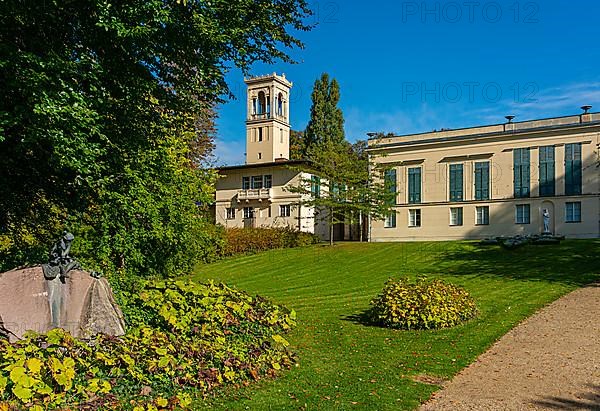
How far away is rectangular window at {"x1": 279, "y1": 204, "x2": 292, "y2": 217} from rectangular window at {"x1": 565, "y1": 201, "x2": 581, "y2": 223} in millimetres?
19668

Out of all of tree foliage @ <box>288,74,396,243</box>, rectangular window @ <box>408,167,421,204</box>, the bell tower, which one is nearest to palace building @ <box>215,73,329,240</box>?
the bell tower

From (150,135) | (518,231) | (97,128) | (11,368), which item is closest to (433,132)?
(518,231)

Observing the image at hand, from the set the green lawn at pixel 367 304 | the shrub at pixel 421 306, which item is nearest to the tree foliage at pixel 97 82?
Result: the green lawn at pixel 367 304

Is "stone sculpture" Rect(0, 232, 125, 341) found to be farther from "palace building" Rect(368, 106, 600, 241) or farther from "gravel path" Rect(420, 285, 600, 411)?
"palace building" Rect(368, 106, 600, 241)

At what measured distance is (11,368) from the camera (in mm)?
5562

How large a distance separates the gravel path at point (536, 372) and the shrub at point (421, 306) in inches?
50.4

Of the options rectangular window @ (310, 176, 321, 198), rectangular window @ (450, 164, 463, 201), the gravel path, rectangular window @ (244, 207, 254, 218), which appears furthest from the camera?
rectangular window @ (244, 207, 254, 218)

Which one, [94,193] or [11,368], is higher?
[94,193]

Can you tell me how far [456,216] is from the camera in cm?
4097

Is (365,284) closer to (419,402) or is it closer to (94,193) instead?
(94,193)

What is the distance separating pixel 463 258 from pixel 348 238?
64.5ft

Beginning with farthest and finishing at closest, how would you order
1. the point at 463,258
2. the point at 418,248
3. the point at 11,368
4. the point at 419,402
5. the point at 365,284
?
the point at 418,248 → the point at 463,258 → the point at 365,284 → the point at 419,402 → the point at 11,368

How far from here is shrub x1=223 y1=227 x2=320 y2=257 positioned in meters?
36.1

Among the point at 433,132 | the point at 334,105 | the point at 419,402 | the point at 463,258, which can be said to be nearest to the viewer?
the point at 419,402
